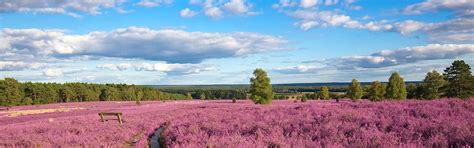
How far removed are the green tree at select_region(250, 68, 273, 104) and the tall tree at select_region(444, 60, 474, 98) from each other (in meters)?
29.7

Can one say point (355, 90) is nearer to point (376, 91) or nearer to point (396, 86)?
point (376, 91)

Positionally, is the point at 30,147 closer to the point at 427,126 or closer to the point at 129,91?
the point at 427,126

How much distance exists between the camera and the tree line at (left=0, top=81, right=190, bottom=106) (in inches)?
4377

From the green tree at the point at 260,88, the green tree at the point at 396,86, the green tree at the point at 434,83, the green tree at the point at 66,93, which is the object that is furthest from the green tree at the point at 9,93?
the green tree at the point at 434,83

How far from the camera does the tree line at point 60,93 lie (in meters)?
111

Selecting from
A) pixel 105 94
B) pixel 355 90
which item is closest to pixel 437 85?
pixel 355 90

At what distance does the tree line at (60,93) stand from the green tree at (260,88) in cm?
6624

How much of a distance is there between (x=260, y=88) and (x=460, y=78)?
105ft

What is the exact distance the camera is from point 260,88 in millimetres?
53969

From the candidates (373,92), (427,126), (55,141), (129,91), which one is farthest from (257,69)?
(129,91)

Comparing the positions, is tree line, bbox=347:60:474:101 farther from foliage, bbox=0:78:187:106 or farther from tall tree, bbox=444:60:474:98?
foliage, bbox=0:78:187:106

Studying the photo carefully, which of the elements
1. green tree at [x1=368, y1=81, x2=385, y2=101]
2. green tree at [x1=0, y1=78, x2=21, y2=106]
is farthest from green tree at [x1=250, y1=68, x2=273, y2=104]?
green tree at [x1=0, y1=78, x2=21, y2=106]

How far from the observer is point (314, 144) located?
7.65m

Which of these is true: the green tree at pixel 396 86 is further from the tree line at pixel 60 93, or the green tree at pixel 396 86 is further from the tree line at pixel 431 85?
the tree line at pixel 60 93
